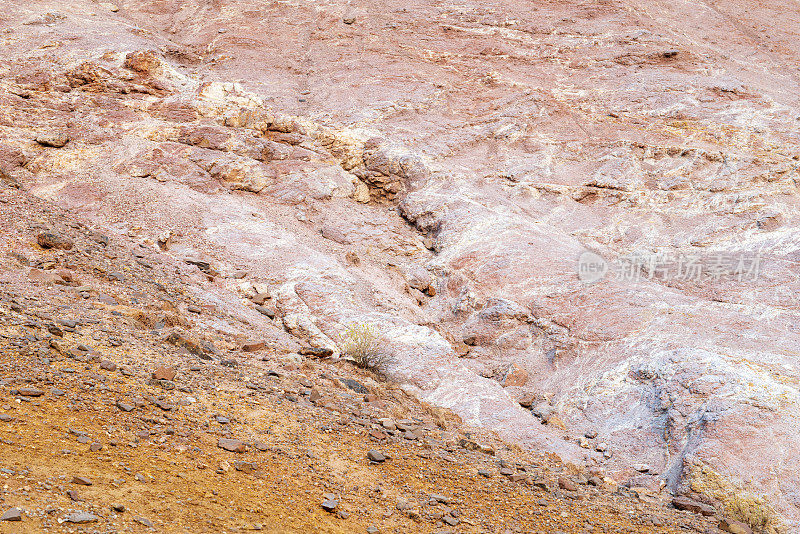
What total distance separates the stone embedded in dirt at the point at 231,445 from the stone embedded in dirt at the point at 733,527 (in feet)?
15.9

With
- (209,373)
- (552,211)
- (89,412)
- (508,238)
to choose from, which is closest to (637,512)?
(209,373)

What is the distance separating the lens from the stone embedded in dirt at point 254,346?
8048mm

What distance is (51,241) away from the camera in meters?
8.65

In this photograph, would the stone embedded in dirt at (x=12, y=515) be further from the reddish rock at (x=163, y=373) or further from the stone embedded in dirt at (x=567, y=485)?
the stone embedded in dirt at (x=567, y=485)

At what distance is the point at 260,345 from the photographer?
26.9 ft

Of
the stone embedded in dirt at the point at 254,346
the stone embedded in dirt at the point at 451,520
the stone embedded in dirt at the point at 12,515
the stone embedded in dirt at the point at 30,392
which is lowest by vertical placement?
the stone embedded in dirt at the point at 254,346

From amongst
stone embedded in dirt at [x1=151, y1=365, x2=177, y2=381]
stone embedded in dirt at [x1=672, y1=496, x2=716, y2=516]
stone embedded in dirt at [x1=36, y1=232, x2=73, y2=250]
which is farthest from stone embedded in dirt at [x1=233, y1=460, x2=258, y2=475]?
stone embedded in dirt at [x1=36, y1=232, x2=73, y2=250]

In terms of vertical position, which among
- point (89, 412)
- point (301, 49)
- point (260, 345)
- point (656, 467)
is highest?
point (301, 49)

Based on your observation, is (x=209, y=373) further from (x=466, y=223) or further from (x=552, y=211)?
(x=552, y=211)

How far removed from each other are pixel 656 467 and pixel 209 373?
5.47 metres

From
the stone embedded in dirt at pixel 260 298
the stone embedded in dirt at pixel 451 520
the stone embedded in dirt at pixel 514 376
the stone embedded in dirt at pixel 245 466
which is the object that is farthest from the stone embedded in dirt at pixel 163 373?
the stone embedded in dirt at pixel 514 376

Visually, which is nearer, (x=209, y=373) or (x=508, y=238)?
(x=209, y=373)

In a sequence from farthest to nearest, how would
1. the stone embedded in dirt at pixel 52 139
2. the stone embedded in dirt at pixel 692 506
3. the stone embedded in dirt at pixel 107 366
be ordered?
the stone embedded in dirt at pixel 52 139, the stone embedded in dirt at pixel 692 506, the stone embedded in dirt at pixel 107 366

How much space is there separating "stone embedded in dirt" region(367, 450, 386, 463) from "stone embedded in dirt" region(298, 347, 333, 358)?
8.74 feet
